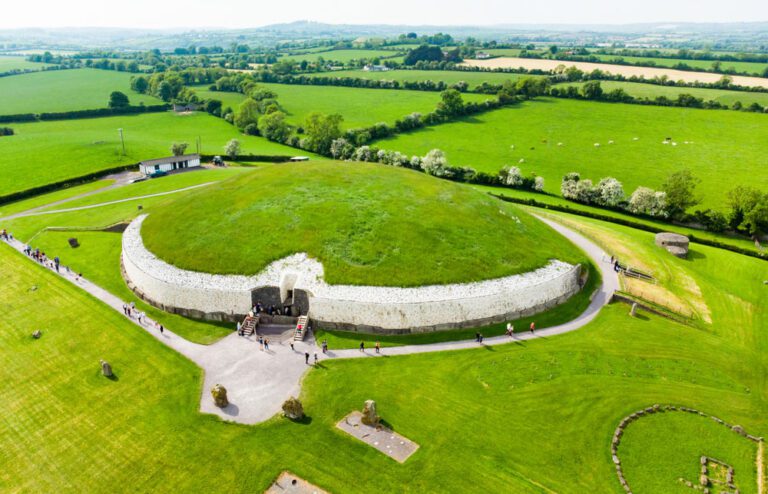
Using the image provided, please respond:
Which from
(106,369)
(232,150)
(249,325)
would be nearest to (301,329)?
(249,325)

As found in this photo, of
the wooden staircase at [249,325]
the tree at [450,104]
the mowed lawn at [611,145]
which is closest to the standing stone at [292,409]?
the wooden staircase at [249,325]

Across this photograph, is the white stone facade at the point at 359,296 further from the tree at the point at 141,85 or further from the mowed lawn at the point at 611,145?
the tree at the point at 141,85

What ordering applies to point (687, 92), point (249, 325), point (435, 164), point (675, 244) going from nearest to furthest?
1. point (249, 325)
2. point (675, 244)
3. point (435, 164)
4. point (687, 92)

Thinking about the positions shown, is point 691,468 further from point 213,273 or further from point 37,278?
point 37,278

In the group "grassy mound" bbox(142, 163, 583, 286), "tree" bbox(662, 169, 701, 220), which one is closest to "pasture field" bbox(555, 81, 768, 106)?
"tree" bbox(662, 169, 701, 220)

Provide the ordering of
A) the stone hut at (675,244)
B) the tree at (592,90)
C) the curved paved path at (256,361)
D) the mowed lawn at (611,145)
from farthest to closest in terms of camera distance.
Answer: the tree at (592,90), the mowed lawn at (611,145), the stone hut at (675,244), the curved paved path at (256,361)

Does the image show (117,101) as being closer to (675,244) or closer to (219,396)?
(219,396)
